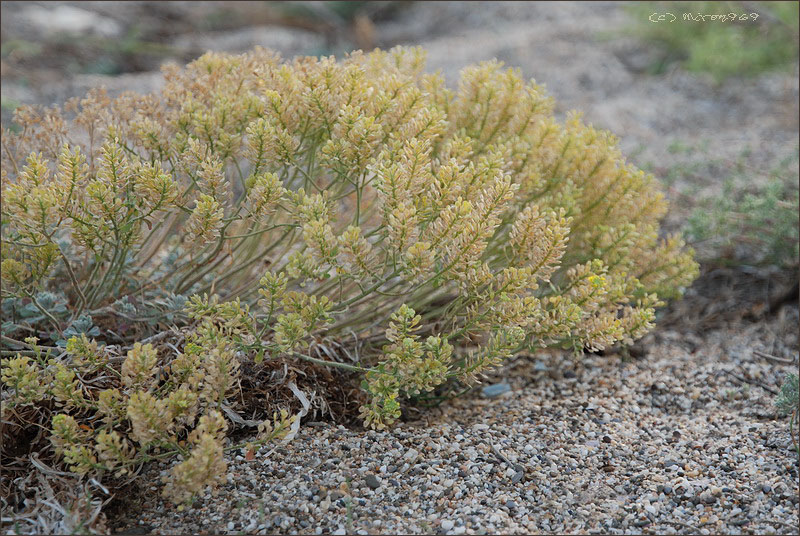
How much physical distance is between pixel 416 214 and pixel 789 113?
4084mm

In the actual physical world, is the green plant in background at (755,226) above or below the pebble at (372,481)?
above

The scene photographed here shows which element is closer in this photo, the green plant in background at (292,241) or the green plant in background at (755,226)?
the green plant in background at (292,241)

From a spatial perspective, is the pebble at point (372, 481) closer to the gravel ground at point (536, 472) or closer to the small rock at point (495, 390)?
the gravel ground at point (536, 472)

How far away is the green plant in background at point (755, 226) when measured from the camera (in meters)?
3.10

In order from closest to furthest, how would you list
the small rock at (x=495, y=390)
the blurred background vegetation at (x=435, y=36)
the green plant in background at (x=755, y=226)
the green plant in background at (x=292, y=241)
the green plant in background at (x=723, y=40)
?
the green plant in background at (x=292, y=241), the small rock at (x=495, y=390), the green plant in background at (x=755, y=226), the blurred background vegetation at (x=435, y=36), the green plant in background at (x=723, y=40)

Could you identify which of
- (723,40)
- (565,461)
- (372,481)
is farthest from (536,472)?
(723,40)

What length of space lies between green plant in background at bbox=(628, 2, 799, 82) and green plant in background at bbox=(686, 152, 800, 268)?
2158mm

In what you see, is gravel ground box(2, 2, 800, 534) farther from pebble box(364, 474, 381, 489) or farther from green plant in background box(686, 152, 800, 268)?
green plant in background box(686, 152, 800, 268)

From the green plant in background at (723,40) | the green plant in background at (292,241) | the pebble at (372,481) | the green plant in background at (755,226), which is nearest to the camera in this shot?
the green plant in background at (292,241)

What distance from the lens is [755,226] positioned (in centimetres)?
328

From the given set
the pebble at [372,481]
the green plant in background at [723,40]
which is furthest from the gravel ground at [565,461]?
the green plant in background at [723,40]

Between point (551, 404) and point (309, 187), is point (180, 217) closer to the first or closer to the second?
point (309, 187)

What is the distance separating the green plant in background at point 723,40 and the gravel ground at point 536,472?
3538 mm

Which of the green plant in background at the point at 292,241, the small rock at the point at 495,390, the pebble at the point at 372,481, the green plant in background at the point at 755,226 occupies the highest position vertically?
the green plant in background at the point at 292,241
